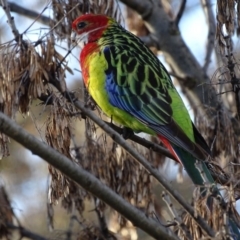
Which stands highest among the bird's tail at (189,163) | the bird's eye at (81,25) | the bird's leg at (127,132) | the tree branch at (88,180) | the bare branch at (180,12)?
the bare branch at (180,12)

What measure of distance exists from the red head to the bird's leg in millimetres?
1087

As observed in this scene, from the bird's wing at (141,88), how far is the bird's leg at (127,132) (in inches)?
5.7

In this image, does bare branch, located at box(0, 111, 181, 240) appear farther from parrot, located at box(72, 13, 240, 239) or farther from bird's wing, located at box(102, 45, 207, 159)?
bird's wing, located at box(102, 45, 207, 159)

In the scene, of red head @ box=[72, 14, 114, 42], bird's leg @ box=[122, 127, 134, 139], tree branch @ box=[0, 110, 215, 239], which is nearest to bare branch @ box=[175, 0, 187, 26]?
red head @ box=[72, 14, 114, 42]

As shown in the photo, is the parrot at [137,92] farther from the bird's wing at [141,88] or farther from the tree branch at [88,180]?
the tree branch at [88,180]

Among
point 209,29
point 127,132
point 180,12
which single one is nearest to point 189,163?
point 127,132

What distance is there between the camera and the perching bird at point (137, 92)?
5.82 m

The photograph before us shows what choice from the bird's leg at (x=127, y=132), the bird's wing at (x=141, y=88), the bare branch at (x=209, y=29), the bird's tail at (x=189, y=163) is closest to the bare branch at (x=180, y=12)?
the bare branch at (x=209, y=29)

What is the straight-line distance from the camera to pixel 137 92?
6234 millimetres

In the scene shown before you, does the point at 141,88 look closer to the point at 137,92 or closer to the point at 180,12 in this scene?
the point at 137,92

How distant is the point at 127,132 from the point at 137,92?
37 centimetres

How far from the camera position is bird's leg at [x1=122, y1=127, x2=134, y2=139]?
593 cm

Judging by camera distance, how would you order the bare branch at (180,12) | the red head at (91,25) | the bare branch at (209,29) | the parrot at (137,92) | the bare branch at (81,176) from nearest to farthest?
the bare branch at (81,176) → the parrot at (137,92) → the red head at (91,25) → the bare branch at (180,12) → the bare branch at (209,29)

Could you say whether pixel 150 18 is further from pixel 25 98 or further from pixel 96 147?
pixel 25 98
